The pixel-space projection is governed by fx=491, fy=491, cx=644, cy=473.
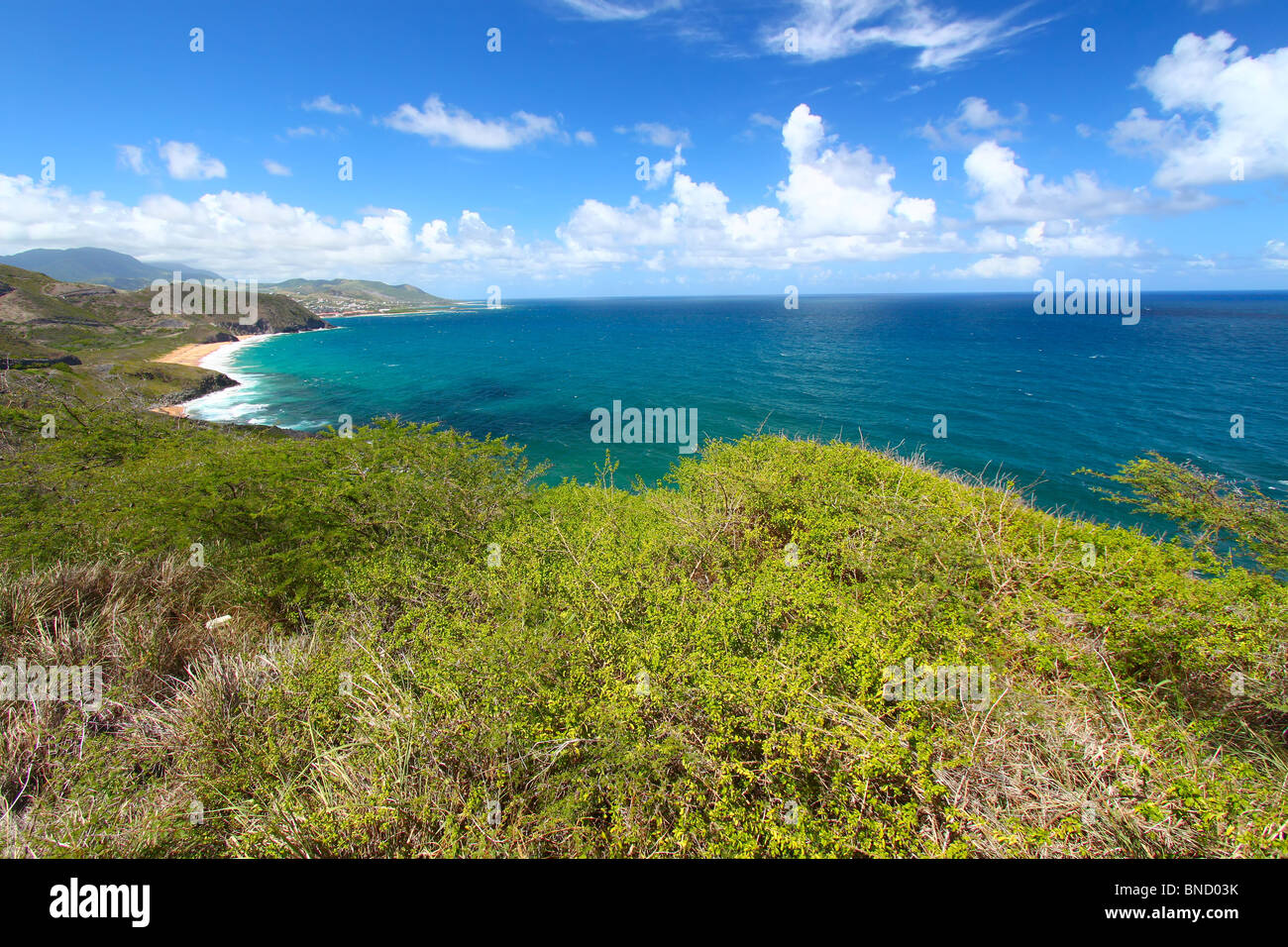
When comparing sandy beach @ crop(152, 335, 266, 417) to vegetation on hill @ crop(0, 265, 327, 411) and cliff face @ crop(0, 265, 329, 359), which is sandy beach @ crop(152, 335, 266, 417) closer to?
vegetation on hill @ crop(0, 265, 327, 411)

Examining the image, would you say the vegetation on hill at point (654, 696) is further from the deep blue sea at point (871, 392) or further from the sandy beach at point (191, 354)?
the sandy beach at point (191, 354)

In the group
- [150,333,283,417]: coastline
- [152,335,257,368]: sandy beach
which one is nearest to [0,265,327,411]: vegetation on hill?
[152,335,257,368]: sandy beach

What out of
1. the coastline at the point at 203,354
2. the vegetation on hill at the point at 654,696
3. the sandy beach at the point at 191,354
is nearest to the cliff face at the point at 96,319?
the sandy beach at the point at 191,354

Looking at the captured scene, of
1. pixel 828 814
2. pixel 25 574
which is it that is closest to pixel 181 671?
pixel 25 574

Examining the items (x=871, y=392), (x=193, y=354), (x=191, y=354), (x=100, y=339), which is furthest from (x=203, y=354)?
(x=871, y=392)

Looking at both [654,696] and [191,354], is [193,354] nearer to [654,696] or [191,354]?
[191,354]

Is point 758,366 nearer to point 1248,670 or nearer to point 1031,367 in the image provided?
point 1031,367
